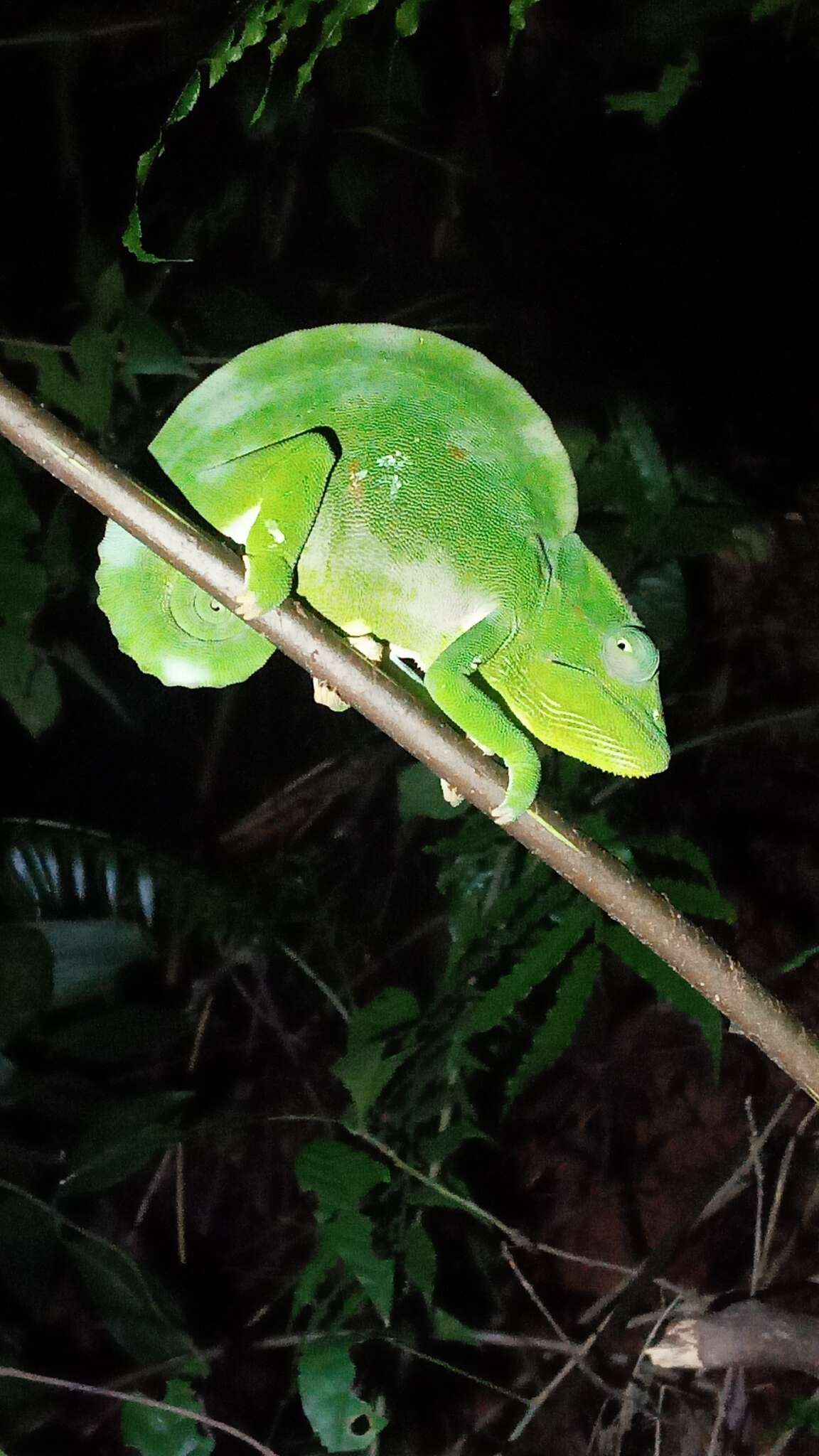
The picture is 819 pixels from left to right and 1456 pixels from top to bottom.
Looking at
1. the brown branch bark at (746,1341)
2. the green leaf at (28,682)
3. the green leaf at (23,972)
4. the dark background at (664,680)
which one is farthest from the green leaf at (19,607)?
the brown branch bark at (746,1341)

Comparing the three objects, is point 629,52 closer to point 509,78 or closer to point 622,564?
point 509,78

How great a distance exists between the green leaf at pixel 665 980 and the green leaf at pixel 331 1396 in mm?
737

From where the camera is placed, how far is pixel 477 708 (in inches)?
37.8

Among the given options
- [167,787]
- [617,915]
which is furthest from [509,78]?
[617,915]

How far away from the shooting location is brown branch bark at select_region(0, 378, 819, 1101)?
0.82 meters

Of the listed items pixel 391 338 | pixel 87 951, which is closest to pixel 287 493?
pixel 391 338

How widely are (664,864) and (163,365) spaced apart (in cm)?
148

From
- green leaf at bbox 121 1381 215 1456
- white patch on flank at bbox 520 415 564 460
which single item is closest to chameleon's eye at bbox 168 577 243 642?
white patch on flank at bbox 520 415 564 460

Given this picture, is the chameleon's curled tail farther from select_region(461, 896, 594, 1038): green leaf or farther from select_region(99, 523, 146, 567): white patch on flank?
select_region(461, 896, 594, 1038): green leaf

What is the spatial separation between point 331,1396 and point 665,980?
80cm

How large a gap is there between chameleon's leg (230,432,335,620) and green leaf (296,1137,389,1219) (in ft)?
3.00

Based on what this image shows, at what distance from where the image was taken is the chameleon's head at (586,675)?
1.03 meters

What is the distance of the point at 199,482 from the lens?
98cm

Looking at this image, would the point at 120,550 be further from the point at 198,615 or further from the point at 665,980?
the point at 665,980
